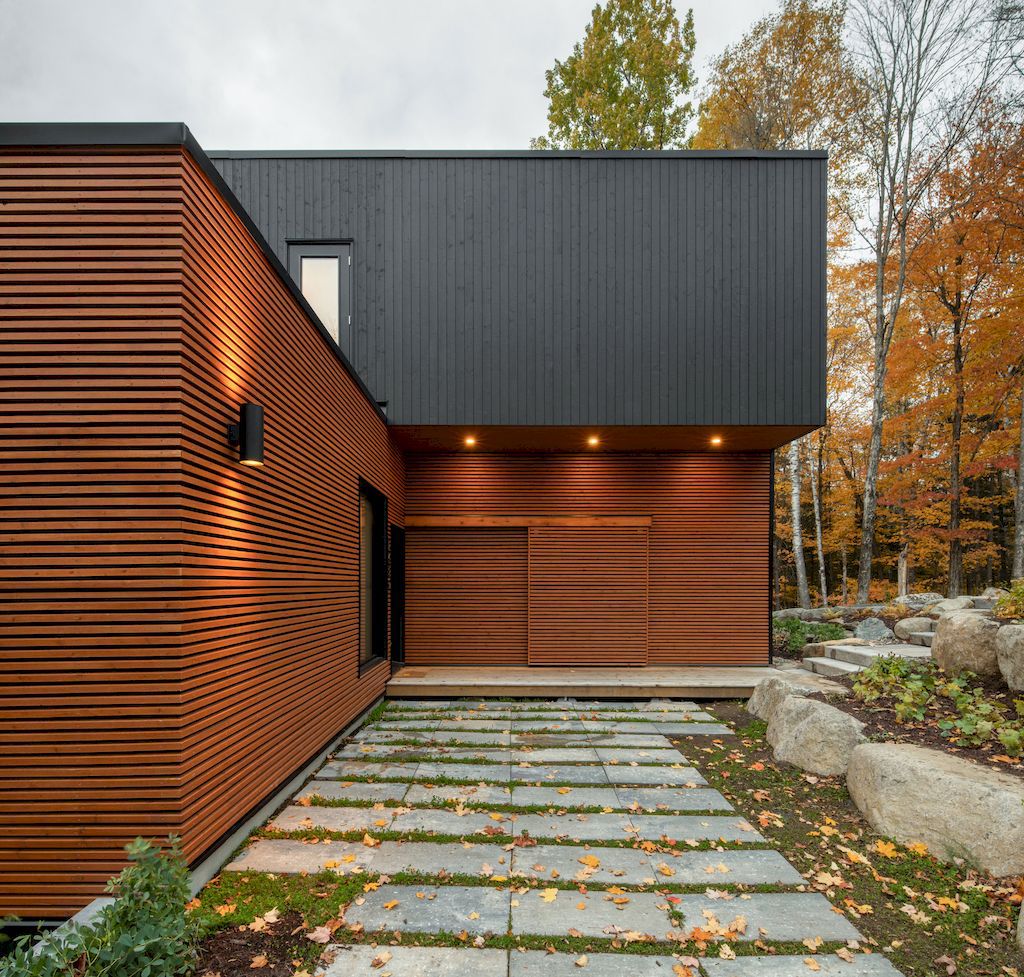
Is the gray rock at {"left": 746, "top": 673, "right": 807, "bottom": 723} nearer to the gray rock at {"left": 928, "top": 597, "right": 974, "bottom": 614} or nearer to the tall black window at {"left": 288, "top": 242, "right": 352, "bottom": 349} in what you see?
the gray rock at {"left": 928, "top": 597, "right": 974, "bottom": 614}

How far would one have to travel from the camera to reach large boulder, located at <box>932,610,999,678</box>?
5359 millimetres

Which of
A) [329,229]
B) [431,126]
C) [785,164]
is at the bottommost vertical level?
[329,229]

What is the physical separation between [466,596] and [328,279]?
5.04 m

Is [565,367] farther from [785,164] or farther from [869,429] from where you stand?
[869,429]

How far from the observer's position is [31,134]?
9.18ft

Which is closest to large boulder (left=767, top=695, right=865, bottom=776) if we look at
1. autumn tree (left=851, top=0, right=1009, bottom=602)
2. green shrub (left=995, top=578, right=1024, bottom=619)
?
green shrub (left=995, top=578, right=1024, bottom=619)

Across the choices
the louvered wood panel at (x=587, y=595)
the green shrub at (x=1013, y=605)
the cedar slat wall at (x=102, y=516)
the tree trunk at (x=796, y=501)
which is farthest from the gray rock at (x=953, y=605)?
the cedar slat wall at (x=102, y=516)

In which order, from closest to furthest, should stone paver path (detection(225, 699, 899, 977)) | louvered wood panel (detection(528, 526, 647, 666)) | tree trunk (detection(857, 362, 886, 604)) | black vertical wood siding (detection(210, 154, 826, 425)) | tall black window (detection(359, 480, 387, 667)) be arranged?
stone paver path (detection(225, 699, 899, 977)) < tall black window (detection(359, 480, 387, 667)) < black vertical wood siding (detection(210, 154, 826, 425)) < louvered wood panel (detection(528, 526, 647, 666)) < tree trunk (detection(857, 362, 886, 604))

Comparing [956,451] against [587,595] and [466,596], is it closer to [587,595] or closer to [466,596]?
[587,595]

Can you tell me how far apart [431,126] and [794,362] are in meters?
52.9

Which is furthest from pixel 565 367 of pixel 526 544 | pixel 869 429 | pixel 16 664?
pixel 869 429

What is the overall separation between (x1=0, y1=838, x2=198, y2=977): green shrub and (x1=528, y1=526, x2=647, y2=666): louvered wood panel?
6637mm

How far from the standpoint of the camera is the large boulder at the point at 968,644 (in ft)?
17.6

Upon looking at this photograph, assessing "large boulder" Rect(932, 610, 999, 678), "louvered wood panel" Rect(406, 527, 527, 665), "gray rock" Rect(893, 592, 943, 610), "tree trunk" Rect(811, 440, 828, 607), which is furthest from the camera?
"tree trunk" Rect(811, 440, 828, 607)
